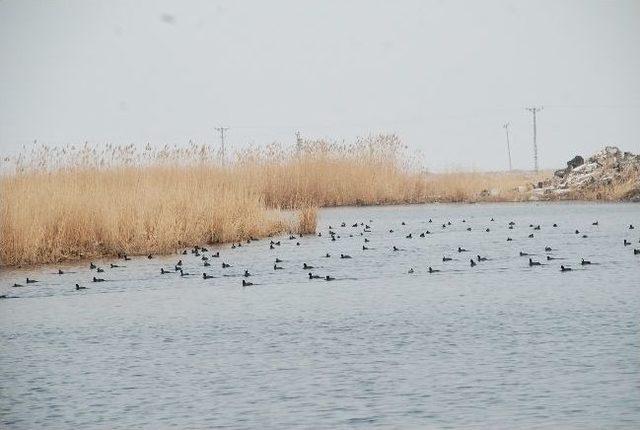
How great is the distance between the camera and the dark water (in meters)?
9.04

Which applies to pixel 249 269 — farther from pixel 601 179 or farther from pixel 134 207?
pixel 601 179

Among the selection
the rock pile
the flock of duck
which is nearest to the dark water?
the flock of duck

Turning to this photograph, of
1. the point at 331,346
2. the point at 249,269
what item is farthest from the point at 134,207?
the point at 331,346

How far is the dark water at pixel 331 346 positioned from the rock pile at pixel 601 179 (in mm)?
28420

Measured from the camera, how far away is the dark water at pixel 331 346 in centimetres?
904

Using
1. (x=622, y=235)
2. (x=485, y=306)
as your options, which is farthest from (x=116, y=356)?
(x=622, y=235)

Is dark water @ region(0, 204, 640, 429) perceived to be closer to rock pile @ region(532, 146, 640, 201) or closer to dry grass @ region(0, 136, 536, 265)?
dry grass @ region(0, 136, 536, 265)

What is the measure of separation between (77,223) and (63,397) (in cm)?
1500

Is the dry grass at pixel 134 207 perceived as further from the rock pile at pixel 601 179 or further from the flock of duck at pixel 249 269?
the rock pile at pixel 601 179

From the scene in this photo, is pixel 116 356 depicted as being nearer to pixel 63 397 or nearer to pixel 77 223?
pixel 63 397

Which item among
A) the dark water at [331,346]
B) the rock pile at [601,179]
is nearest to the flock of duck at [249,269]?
the dark water at [331,346]

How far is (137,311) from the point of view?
1612cm

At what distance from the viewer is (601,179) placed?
52500mm

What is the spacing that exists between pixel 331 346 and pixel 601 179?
42.5 metres
